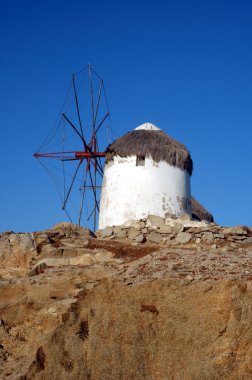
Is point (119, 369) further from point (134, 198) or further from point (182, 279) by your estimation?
point (134, 198)

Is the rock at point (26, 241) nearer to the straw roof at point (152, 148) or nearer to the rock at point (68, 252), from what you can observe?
the rock at point (68, 252)

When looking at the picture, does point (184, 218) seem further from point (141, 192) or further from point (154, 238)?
point (154, 238)

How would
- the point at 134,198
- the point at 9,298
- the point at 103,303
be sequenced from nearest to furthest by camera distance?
the point at 103,303
the point at 9,298
the point at 134,198

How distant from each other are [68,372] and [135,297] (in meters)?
2.41

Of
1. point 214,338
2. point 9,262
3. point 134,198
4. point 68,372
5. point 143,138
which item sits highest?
point 143,138

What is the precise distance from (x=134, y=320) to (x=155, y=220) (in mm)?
10863

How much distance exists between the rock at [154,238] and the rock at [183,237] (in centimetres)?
75

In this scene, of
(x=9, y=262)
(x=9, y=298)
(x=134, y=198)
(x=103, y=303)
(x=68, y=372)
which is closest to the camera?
(x=68, y=372)

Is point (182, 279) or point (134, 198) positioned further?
point (134, 198)

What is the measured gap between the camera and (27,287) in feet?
46.5

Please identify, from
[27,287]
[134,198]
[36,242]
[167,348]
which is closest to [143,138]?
[134,198]

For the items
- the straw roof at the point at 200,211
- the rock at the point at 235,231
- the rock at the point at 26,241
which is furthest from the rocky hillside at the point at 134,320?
the straw roof at the point at 200,211

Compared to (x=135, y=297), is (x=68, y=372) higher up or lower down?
lower down

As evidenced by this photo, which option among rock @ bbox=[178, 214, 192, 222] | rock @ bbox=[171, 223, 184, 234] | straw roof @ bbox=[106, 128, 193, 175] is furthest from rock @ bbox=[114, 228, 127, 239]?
straw roof @ bbox=[106, 128, 193, 175]
